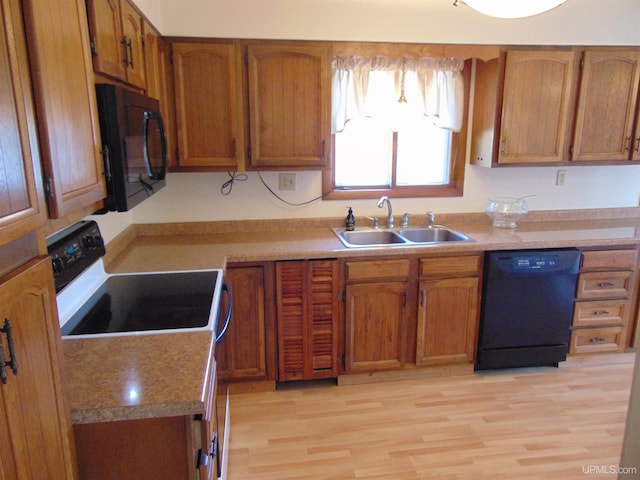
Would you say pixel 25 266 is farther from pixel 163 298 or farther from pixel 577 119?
pixel 577 119

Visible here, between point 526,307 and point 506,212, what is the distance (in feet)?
2.26

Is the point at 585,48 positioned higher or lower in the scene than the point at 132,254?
higher

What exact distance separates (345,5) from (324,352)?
2082mm

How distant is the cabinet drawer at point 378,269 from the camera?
8.41ft

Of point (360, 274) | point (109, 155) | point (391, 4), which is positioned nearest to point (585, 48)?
point (391, 4)

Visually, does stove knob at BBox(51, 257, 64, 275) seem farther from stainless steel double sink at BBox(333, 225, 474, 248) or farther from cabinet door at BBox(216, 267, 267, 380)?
stainless steel double sink at BBox(333, 225, 474, 248)

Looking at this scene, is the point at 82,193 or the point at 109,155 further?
the point at 109,155

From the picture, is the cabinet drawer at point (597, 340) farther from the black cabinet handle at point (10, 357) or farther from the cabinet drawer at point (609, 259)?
the black cabinet handle at point (10, 357)

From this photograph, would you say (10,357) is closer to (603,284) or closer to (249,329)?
(249,329)

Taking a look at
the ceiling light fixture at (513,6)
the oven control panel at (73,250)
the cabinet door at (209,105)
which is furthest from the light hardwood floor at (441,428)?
the ceiling light fixture at (513,6)

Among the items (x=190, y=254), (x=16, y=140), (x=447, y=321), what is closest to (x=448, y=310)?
(x=447, y=321)

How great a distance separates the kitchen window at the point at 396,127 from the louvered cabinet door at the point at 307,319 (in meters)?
0.71

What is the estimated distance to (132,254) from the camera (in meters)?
2.43

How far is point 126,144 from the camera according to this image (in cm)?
151
